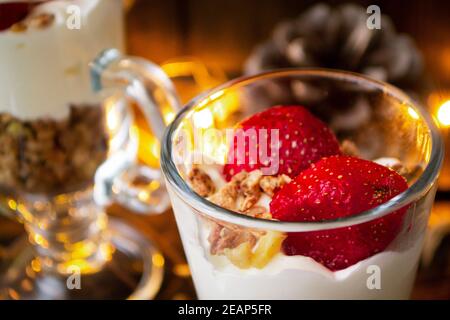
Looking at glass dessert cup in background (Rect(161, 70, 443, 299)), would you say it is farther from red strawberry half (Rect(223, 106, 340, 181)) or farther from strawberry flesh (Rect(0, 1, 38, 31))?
strawberry flesh (Rect(0, 1, 38, 31))

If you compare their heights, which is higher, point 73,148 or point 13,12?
point 13,12

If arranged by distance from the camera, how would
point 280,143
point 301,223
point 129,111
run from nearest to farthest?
point 301,223, point 280,143, point 129,111

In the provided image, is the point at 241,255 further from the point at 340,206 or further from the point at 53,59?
the point at 53,59

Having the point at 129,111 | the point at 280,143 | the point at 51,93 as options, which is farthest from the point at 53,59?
the point at 280,143

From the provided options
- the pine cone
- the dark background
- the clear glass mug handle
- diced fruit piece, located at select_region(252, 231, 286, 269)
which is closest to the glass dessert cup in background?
diced fruit piece, located at select_region(252, 231, 286, 269)

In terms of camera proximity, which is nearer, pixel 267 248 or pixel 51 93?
pixel 267 248
